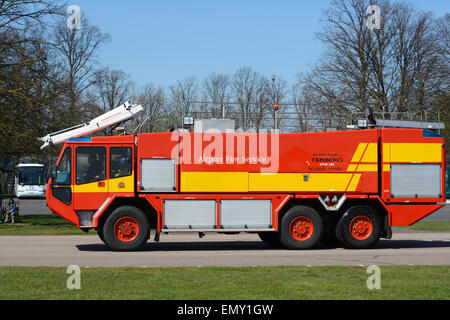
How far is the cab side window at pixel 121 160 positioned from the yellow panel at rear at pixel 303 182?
10.3 ft

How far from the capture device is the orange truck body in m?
17.7

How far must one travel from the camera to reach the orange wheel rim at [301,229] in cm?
1821

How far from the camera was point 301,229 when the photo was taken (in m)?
18.2

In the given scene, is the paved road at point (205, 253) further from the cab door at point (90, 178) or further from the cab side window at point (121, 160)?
the cab side window at point (121, 160)

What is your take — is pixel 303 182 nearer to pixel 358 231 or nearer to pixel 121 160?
pixel 358 231

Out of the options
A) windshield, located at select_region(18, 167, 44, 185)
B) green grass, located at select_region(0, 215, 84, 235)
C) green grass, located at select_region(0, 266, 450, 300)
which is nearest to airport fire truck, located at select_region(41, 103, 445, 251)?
green grass, located at select_region(0, 266, 450, 300)

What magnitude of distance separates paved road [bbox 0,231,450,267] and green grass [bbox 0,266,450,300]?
1510mm

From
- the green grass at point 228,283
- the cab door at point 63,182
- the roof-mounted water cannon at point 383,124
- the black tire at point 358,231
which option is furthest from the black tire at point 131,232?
the roof-mounted water cannon at point 383,124

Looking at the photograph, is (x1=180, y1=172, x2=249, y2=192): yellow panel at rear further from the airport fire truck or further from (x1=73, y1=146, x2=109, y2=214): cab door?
(x1=73, y1=146, x2=109, y2=214): cab door

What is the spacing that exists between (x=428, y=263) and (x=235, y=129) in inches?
252

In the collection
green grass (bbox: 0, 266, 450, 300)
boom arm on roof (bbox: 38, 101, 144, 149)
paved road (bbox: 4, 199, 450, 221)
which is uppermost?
boom arm on roof (bbox: 38, 101, 144, 149)

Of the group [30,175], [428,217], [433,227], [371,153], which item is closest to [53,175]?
[371,153]

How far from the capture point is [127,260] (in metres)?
15.5

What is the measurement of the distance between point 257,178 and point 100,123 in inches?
185
